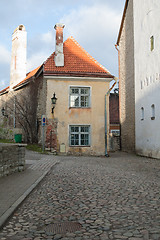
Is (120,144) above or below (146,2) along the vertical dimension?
below

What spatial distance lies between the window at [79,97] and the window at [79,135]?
62.0 inches

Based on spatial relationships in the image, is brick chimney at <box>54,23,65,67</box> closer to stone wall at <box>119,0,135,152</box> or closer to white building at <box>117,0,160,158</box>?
white building at <box>117,0,160,158</box>

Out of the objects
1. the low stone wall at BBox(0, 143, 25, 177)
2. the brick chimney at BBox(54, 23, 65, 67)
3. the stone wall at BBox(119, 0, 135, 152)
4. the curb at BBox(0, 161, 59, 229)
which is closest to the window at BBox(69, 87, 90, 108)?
the brick chimney at BBox(54, 23, 65, 67)

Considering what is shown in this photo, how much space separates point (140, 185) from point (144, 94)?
44.1 ft

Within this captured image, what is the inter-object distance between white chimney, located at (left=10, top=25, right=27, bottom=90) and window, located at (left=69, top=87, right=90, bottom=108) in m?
13.2

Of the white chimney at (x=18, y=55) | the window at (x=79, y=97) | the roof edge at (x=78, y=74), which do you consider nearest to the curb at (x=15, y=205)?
the window at (x=79, y=97)

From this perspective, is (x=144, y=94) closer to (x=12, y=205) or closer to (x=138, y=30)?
(x=138, y=30)

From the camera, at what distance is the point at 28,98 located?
24.4 meters

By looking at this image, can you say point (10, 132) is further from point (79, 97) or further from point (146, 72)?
point (146, 72)

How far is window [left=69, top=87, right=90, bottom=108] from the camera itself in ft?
61.3

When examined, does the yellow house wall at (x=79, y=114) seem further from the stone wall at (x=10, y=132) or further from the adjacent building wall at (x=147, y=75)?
the stone wall at (x=10, y=132)

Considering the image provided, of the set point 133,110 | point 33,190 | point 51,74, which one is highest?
point 51,74

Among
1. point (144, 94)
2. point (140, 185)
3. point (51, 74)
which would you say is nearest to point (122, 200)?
point (140, 185)

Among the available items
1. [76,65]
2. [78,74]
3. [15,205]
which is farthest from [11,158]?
[76,65]
